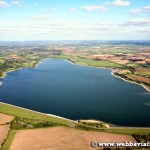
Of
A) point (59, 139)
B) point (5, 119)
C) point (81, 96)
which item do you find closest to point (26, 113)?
point (5, 119)

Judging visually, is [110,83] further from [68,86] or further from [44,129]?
[44,129]

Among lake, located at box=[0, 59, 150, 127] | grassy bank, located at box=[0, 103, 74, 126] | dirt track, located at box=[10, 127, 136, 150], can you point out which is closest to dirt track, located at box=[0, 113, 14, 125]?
grassy bank, located at box=[0, 103, 74, 126]

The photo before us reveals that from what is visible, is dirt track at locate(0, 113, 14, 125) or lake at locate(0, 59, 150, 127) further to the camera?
lake at locate(0, 59, 150, 127)

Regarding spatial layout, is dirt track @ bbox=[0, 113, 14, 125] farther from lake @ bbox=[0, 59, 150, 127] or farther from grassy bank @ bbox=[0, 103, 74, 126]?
lake @ bbox=[0, 59, 150, 127]

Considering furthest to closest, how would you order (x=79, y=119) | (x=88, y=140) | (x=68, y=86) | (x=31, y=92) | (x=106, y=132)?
(x=68, y=86) < (x=31, y=92) < (x=79, y=119) < (x=106, y=132) < (x=88, y=140)

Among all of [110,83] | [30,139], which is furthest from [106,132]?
[110,83]

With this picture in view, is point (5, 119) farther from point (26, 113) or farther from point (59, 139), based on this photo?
point (59, 139)
